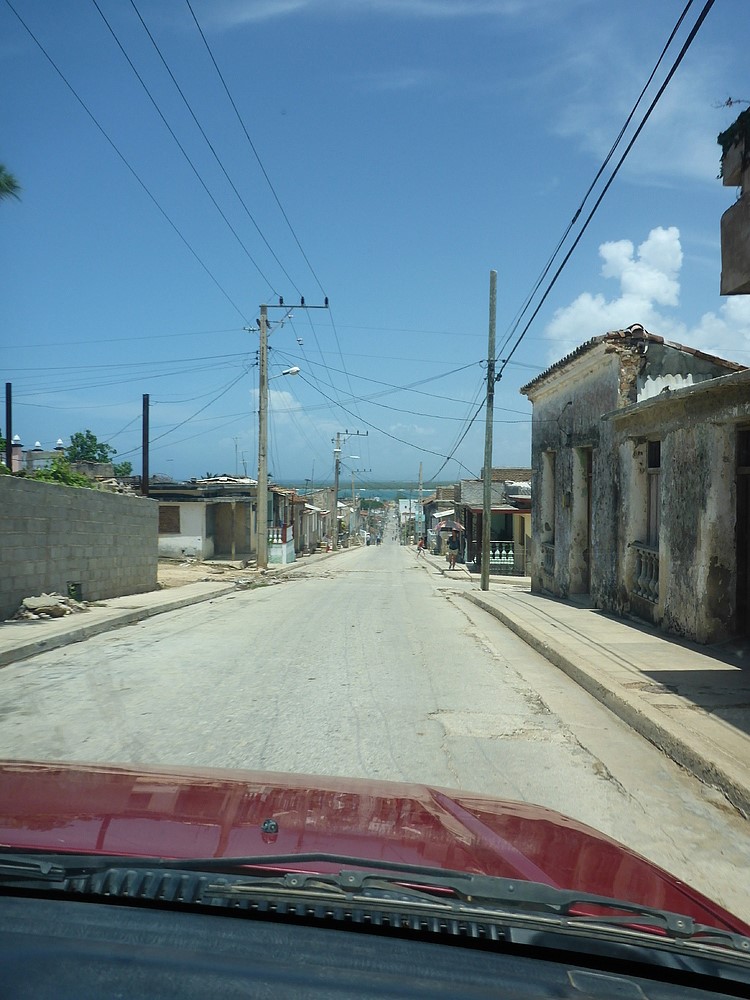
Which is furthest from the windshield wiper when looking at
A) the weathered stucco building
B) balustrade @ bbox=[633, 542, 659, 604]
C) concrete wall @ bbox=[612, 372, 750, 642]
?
balustrade @ bbox=[633, 542, 659, 604]

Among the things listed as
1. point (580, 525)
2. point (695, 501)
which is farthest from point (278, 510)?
point (695, 501)

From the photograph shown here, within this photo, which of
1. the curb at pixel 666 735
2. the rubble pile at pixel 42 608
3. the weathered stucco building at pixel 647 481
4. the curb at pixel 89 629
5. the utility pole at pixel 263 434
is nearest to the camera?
the curb at pixel 666 735

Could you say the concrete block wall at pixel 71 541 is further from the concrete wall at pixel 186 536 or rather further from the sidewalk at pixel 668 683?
the concrete wall at pixel 186 536

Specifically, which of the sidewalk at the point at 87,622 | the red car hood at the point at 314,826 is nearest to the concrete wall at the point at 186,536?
the sidewalk at the point at 87,622

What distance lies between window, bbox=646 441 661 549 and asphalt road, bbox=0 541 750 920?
3.21 m

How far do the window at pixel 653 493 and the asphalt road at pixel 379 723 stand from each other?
3.21 m

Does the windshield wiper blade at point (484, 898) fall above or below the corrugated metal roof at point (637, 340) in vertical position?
below

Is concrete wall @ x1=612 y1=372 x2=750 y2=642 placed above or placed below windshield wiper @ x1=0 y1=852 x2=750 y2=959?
above

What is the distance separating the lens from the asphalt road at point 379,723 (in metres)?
5.41

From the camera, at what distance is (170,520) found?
136 feet

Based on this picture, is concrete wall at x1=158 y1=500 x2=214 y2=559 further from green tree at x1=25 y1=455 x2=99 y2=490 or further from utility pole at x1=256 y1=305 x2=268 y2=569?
green tree at x1=25 y1=455 x2=99 y2=490

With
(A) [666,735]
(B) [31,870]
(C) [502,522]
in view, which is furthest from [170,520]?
(B) [31,870]

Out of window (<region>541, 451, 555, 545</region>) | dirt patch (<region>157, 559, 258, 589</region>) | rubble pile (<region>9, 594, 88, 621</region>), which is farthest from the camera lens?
dirt patch (<region>157, 559, 258, 589</region>)

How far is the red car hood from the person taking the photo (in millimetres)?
2578
